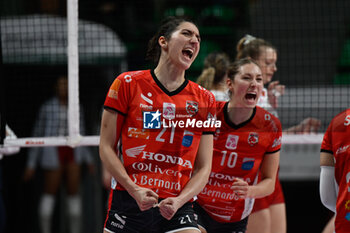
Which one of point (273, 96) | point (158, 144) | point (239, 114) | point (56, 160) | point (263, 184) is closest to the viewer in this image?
point (158, 144)

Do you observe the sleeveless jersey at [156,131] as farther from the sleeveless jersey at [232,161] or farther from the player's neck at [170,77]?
Answer: the sleeveless jersey at [232,161]

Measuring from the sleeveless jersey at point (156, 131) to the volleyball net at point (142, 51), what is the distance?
168 cm

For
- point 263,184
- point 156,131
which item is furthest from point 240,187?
point 156,131

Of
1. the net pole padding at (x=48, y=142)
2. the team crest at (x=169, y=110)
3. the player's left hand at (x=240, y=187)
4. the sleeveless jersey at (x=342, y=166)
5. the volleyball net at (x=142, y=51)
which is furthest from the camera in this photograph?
the volleyball net at (x=142, y=51)

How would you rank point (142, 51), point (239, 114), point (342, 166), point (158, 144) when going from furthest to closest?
1. point (142, 51)
2. point (239, 114)
3. point (158, 144)
4. point (342, 166)

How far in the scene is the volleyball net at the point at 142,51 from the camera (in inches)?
278

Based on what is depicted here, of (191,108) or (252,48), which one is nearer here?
(191,108)

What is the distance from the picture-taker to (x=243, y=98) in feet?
13.4

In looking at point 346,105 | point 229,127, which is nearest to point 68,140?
point 229,127

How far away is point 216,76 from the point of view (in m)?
4.93

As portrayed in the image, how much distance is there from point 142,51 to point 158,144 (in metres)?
4.55

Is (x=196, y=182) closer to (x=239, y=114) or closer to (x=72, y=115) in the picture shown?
(x=239, y=114)

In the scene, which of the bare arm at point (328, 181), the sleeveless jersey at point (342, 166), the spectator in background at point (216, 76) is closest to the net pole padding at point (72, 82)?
the spectator in background at point (216, 76)


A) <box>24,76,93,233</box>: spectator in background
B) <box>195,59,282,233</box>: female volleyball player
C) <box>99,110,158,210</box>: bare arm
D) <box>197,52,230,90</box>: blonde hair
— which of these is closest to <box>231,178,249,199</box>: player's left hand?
<box>195,59,282,233</box>: female volleyball player
